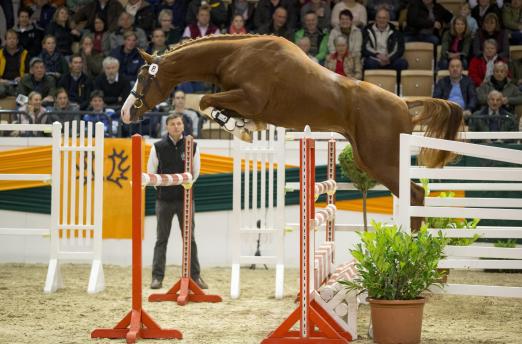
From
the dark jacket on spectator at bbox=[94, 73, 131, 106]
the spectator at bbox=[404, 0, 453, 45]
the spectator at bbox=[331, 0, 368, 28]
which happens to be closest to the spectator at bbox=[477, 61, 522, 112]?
the spectator at bbox=[404, 0, 453, 45]

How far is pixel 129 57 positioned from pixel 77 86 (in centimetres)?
85

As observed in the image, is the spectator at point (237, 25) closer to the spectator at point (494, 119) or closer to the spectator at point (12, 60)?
the spectator at point (12, 60)

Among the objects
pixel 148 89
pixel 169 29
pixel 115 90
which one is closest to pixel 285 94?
pixel 148 89

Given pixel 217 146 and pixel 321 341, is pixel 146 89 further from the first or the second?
pixel 217 146

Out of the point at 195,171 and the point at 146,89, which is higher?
the point at 146,89

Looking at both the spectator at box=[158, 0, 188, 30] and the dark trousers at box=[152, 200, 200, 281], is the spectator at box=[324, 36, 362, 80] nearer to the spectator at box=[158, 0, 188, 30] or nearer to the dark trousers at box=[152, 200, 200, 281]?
the spectator at box=[158, 0, 188, 30]

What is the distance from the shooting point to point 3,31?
12.9 meters

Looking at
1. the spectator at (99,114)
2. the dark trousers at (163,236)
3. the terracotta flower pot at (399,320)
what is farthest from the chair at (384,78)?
the terracotta flower pot at (399,320)

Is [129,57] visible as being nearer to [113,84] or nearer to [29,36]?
[113,84]

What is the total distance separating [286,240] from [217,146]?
1.35 metres

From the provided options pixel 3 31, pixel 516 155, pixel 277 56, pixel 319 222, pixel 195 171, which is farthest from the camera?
pixel 3 31

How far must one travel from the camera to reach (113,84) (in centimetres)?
1084

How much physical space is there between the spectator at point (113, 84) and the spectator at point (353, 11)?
10.3 ft

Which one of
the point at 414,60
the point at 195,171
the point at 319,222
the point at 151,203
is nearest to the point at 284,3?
the point at 414,60
